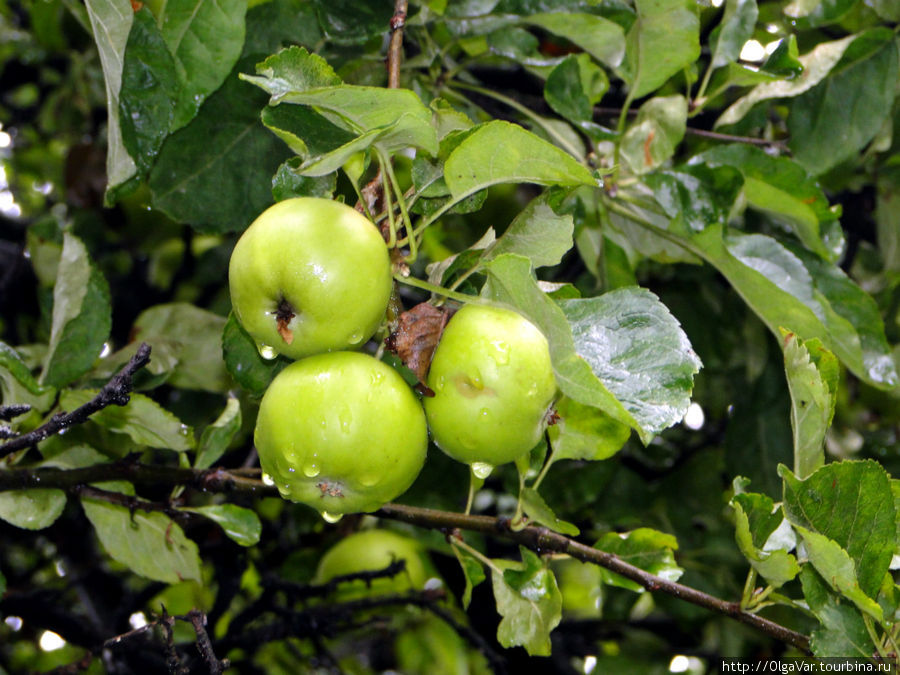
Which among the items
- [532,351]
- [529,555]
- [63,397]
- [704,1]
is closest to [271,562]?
[63,397]

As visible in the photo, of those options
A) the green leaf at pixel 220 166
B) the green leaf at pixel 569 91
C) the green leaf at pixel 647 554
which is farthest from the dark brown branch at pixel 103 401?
the green leaf at pixel 569 91

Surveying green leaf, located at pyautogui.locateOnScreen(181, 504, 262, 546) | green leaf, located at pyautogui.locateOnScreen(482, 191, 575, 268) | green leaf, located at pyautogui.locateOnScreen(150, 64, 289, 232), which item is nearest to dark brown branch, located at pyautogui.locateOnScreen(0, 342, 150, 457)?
green leaf, located at pyautogui.locateOnScreen(181, 504, 262, 546)

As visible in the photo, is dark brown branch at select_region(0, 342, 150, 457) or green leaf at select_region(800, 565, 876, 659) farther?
green leaf at select_region(800, 565, 876, 659)

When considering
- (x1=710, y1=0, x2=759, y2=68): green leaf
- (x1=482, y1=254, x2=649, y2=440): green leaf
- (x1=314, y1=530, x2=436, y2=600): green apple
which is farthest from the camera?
(x1=314, y1=530, x2=436, y2=600): green apple

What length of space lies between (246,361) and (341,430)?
9.9 inches

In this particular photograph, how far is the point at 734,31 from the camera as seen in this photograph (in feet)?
4.04

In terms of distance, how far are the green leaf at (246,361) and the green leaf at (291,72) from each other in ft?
0.95

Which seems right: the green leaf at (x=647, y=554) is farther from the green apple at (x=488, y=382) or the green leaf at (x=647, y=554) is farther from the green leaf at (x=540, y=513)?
the green apple at (x=488, y=382)

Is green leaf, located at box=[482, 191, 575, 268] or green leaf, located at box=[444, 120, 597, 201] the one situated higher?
green leaf, located at box=[444, 120, 597, 201]

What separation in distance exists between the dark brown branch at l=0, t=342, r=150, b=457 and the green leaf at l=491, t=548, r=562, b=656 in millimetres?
496

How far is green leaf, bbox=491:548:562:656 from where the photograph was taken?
3.12 feet

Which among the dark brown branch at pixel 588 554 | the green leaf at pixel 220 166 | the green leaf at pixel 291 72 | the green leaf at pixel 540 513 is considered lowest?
the dark brown branch at pixel 588 554

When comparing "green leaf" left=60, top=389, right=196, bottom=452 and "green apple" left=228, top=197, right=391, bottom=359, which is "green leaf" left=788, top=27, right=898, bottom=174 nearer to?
"green apple" left=228, top=197, right=391, bottom=359

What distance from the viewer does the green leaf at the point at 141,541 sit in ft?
3.49
